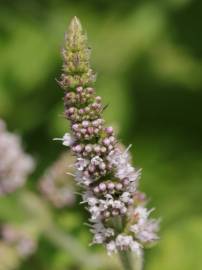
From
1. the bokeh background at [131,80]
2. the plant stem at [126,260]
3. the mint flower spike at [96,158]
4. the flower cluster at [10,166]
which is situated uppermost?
the bokeh background at [131,80]

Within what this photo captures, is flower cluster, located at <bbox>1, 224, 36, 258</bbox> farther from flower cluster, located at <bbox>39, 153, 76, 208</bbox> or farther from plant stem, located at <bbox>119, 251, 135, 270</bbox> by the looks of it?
plant stem, located at <bbox>119, 251, 135, 270</bbox>

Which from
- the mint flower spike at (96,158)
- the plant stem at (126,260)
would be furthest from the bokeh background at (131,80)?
the mint flower spike at (96,158)

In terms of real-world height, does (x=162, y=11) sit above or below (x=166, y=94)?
above

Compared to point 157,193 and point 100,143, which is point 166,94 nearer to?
point 157,193

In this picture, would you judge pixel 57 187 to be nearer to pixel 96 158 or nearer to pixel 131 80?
pixel 131 80

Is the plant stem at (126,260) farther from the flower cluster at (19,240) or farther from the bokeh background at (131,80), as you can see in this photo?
the bokeh background at (131,80)

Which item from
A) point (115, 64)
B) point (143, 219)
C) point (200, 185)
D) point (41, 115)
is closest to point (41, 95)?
point (41, 115)

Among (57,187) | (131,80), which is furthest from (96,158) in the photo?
(131,80)
